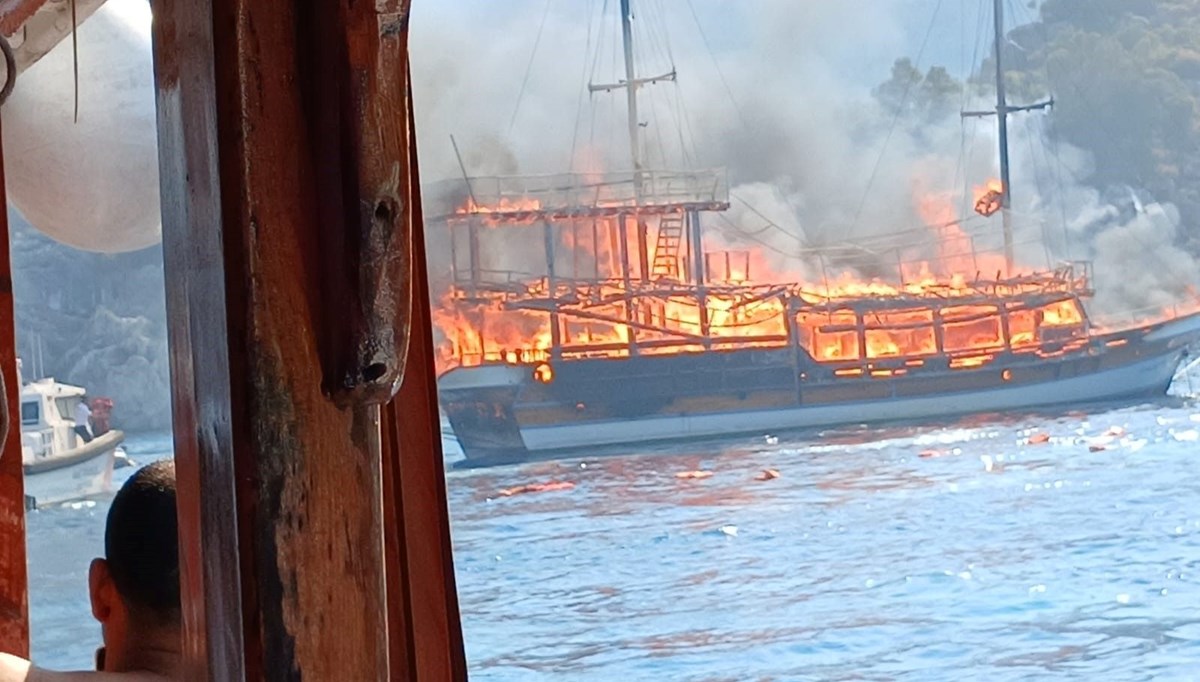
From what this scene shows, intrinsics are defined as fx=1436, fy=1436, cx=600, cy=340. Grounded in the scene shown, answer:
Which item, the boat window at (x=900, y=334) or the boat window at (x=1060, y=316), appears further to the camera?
the boat window at (x=900, y=334)

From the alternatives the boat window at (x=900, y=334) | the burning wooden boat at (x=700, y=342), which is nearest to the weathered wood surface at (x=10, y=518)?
the burning wooden boat at (x=700, y=342)

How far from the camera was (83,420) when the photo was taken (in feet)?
35.8

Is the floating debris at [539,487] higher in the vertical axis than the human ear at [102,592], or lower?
lower

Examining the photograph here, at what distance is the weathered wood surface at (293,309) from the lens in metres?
0.37

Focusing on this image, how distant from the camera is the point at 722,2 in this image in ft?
51.0

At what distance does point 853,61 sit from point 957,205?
1.90 metres

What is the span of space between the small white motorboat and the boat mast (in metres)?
8.40

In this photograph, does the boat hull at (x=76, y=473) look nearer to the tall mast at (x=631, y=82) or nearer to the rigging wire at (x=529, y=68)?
the rigging wire at (x=529, y=68)

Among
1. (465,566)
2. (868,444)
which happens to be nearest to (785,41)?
(868,444)

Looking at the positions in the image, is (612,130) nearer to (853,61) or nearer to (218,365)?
(853,61)

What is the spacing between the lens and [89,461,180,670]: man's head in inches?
25.8

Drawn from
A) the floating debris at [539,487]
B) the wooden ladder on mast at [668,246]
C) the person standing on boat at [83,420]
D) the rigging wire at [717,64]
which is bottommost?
the floating debris at [539,487]

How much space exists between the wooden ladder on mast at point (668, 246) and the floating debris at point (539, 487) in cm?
201

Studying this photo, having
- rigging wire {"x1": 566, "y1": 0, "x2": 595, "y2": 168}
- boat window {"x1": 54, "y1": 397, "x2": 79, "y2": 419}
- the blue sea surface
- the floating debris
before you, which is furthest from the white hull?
boat window {"x1": 54, "y1": 397, "x2": 79, "y2": 419}
